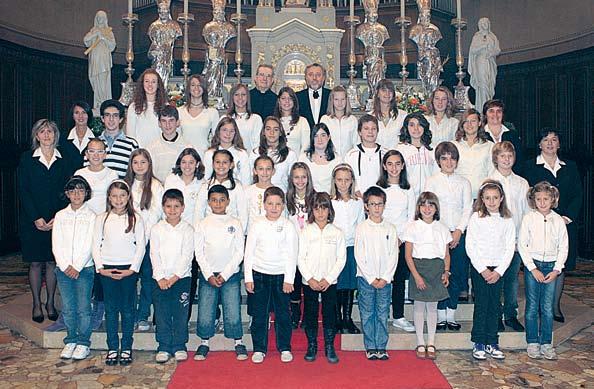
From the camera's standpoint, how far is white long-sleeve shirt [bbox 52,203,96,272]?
14.8ft

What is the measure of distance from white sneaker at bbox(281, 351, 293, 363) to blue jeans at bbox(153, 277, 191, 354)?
27.0 inches

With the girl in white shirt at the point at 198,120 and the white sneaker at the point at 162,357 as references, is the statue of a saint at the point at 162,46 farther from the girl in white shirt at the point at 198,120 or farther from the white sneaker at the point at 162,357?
the white sneaker at the point at 162,357

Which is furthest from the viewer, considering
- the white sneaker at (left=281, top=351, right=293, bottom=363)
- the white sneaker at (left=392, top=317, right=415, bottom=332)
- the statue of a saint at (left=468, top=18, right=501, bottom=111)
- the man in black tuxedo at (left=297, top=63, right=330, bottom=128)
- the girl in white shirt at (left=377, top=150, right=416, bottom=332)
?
the statue of a saint at (left=468, top=18, right=501, bottom=111)

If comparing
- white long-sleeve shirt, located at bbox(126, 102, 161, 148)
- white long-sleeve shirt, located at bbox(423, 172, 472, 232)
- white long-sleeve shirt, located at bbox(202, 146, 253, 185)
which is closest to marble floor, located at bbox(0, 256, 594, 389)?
white long-sleeve shirt, located at bbox(423, 172, 472, 232)

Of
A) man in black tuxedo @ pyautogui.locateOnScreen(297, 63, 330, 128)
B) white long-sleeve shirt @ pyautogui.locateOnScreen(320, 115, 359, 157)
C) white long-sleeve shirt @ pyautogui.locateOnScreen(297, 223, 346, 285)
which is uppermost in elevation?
man in black tuxedo @ pyautogui.locateOnScreen(297, 63, 330, 128)

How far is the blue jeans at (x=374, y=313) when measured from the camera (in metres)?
4.48

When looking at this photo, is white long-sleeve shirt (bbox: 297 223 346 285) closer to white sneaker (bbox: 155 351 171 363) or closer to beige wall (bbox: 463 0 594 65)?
white sneaker (bbox: 155 351 171 363)

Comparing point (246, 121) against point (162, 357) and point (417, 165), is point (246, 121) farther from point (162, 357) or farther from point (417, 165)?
point (162, 357)

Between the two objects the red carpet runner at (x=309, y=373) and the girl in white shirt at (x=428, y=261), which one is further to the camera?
the girl in white shirt at (x=428, y=261)

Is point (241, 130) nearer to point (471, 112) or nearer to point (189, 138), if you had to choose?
point (189, 138)

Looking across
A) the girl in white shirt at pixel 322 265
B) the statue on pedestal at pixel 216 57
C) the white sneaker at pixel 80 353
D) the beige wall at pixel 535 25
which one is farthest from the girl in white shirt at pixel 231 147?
the beige wall at pixel 535 25

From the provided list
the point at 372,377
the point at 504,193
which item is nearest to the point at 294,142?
the point at 504,193

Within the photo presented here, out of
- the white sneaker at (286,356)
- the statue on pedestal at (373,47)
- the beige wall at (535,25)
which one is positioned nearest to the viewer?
the white sneaker at (286,356)

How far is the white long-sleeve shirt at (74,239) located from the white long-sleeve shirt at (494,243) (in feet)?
8.75
